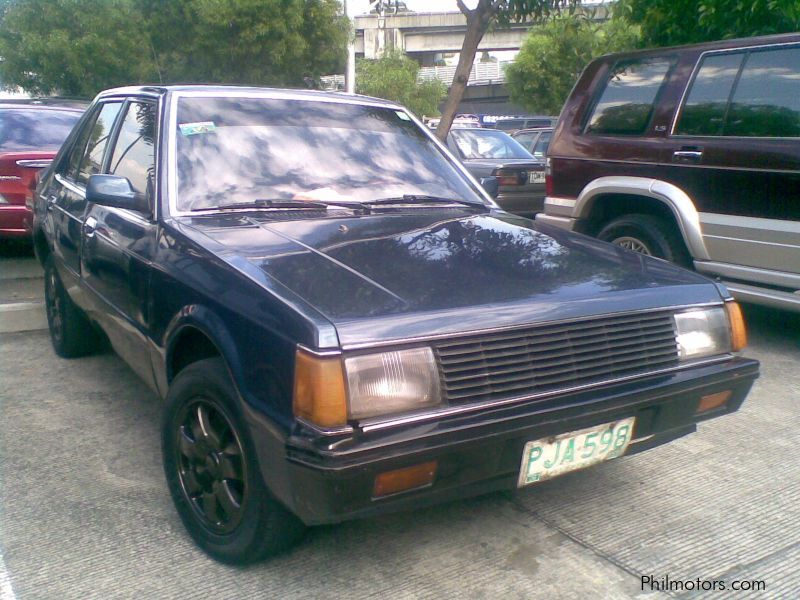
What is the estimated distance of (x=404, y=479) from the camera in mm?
2314

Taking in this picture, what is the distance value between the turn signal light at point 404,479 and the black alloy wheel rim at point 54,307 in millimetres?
3222

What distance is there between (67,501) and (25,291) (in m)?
4.19

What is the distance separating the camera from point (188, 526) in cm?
289

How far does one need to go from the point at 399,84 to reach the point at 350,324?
1241 inches

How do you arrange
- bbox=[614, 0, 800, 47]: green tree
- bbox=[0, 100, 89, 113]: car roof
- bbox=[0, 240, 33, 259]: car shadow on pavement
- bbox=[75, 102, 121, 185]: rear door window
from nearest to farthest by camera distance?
bbox=[75, 102, 121, 185]: rear door window < bbox=[614, 0, 800, 47]: green tree < bbox=[0, 100, 89, 113]: car roof < bbox=[0, 240, 33, 259]: car shadow on pavement

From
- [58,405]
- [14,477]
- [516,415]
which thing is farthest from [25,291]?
[516,415]

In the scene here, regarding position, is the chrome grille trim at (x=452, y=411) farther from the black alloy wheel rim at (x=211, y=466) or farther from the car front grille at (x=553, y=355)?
the black alloy wheel rim at (x=211, y=466)

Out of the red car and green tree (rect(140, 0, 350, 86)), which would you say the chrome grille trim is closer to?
the red car

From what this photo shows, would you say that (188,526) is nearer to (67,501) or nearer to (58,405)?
(67,501)

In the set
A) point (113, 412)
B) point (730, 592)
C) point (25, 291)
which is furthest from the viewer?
point (25, 291)

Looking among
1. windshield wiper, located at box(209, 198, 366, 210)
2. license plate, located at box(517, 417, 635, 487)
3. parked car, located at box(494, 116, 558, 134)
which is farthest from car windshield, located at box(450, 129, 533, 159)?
parked car, located at box(494, 116, 558, 134)

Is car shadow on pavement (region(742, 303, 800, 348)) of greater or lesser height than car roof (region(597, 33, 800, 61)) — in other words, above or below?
below

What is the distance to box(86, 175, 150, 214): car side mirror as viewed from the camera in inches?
131
